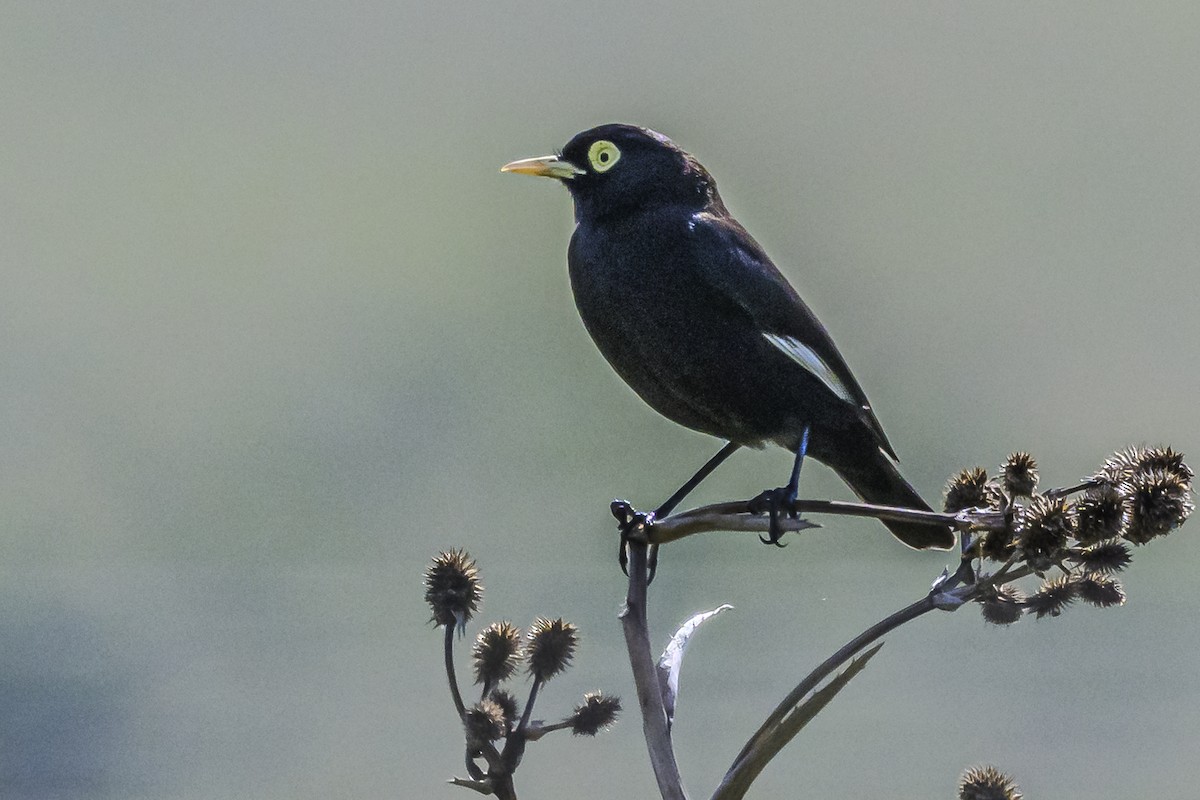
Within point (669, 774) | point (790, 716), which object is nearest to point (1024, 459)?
point (790, 716)

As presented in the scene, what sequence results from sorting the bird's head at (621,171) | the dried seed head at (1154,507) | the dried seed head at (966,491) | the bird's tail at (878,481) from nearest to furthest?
the dried seed head at (1154,507) < the dried seed head at (966,491) < the bird's tail at (878,481) < the bird's head at (621,171)

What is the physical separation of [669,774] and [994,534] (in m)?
0.38

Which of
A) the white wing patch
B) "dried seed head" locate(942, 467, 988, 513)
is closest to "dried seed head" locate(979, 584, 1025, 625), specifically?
"dried seed head" locate(942, 467, 988, 513)

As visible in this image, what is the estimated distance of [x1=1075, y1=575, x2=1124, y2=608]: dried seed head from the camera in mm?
1267

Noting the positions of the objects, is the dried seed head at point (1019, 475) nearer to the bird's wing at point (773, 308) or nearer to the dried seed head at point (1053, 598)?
the dried seed head at point (1053, 598)

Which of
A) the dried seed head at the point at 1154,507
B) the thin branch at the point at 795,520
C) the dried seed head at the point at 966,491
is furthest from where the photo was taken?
the dried seed head at the point at 966,491

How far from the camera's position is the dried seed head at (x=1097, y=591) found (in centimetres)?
127

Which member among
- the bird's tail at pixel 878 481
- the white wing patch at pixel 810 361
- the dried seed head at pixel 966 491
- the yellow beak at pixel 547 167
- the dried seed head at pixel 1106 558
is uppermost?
the yellow beak at pixel 547 167

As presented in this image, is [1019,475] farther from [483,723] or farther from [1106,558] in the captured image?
[483,723]

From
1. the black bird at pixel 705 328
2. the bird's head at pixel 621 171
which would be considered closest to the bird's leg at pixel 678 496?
the black bird at pixel 705 328

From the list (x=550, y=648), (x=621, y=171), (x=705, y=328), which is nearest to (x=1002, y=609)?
(x=550, y=648)

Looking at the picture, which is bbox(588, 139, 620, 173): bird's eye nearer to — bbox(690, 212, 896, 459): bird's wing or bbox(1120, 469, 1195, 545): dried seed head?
bbox(690, 212, 896, 459): bird's wing

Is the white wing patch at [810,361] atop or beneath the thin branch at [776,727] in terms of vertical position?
atop

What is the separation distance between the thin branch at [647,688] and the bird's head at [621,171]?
919 mm
